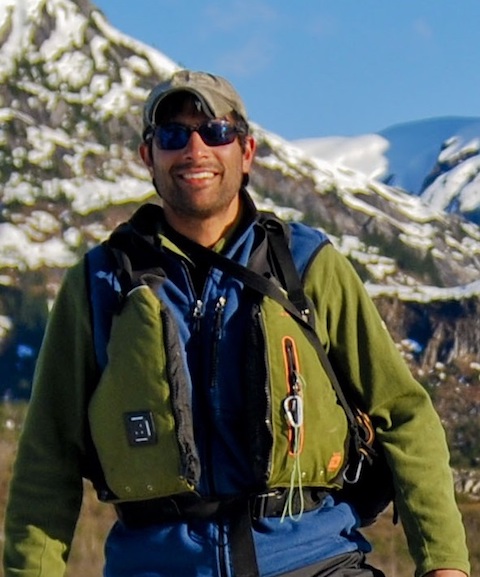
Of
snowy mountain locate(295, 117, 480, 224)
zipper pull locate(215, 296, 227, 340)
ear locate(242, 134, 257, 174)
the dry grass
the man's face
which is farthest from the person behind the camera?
snowy mountain locate(295, 117, 480, 224)

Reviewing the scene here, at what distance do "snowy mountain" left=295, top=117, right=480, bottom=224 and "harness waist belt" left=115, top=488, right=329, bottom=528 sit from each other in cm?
6950

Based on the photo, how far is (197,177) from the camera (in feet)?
10.0

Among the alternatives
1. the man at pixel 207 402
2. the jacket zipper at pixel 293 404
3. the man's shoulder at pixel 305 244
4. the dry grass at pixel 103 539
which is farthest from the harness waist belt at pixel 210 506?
the dry grass at pixel 103 539

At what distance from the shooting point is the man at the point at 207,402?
114 inches

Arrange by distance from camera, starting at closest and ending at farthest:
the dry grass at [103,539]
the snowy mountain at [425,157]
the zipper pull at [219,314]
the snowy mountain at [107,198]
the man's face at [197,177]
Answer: the zipper pull at [219,314] → the man's face at [197,177] → the dry grass at [103,539] → the snowy mountain at [107,198] → the snowy mountain at [425,157]

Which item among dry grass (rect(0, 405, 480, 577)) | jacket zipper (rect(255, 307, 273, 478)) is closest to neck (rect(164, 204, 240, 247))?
jacket zipper (rect(255, 307, 273, 478))

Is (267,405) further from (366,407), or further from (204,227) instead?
(204,227)

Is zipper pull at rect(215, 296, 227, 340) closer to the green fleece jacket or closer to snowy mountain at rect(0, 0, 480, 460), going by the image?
the green fleece jacket

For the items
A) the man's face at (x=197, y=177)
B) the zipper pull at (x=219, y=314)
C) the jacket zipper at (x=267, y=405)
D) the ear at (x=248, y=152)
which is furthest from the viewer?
the ear at (x=248, y=152)

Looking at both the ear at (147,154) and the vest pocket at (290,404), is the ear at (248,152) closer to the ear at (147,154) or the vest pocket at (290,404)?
the ear at (147,154)

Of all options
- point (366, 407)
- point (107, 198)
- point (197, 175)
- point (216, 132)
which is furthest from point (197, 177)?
point (107, 198)

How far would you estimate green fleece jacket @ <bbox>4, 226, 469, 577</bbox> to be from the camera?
3037 millimetres

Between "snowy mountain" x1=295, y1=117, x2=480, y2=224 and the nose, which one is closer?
the nose

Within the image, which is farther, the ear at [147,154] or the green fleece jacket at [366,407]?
the ear at [147,154]
